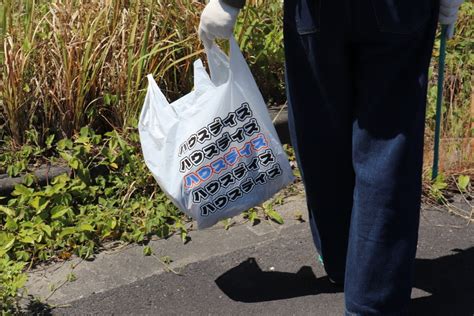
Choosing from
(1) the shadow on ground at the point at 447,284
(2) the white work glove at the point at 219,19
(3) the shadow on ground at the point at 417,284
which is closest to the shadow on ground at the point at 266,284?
(3) the shadow on ground at the point at 417,284

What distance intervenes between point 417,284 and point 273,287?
0.56 metres

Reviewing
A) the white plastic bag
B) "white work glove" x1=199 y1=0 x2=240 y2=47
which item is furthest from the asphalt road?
"white work glove" x1=199 y1=0 x2=240 y2=47

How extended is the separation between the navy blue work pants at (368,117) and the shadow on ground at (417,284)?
353mm

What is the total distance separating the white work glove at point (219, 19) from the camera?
8.81 feet

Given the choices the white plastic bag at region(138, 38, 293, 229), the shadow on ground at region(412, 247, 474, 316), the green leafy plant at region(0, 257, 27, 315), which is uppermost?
the white plastic bag at region(138, 38, 293, 229)

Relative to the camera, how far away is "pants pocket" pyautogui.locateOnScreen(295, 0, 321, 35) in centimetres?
254

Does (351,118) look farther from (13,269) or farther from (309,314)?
(13,269)

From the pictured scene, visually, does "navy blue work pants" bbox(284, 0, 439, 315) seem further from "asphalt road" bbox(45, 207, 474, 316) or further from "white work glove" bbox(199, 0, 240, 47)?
"asphalt road" bbox(45, 207, 474, 316)

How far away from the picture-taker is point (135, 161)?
152 inches

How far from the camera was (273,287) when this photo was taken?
321cm

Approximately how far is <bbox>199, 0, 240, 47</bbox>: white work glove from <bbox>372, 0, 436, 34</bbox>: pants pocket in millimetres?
496

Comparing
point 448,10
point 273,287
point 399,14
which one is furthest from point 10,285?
point 448,10

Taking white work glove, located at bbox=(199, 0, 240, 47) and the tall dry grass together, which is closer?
white work glove, located at bbox=(199, 0, 240, 47)

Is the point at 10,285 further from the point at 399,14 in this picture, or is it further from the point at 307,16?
the point at 399,14
